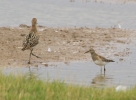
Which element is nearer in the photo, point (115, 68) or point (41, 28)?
point (115, 68)

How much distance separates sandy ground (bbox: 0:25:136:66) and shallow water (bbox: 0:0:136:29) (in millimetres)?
1893

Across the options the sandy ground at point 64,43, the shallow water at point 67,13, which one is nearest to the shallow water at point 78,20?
the shallow water at point 67,13

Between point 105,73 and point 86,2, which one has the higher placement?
point 86,2

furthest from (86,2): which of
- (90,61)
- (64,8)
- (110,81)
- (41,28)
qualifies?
(110,81)

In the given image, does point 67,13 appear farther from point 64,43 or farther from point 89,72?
point 89,72

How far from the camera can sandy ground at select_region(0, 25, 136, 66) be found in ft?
49.2

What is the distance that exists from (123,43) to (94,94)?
10.1 metres

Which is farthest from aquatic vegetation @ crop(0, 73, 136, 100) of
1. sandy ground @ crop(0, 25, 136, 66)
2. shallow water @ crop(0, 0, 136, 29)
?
shallow water @ crop(0, 0, 136, 29)

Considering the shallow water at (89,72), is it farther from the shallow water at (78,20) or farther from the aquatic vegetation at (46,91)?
the aquatic vegetation at (46,91)

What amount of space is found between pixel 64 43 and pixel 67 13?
799 cm

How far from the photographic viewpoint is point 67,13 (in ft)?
81.7

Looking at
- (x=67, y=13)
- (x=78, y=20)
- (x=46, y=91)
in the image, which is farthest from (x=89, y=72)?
(x=67, y=13)

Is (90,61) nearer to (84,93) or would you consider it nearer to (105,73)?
(105,73)

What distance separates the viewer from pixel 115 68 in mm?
14070
